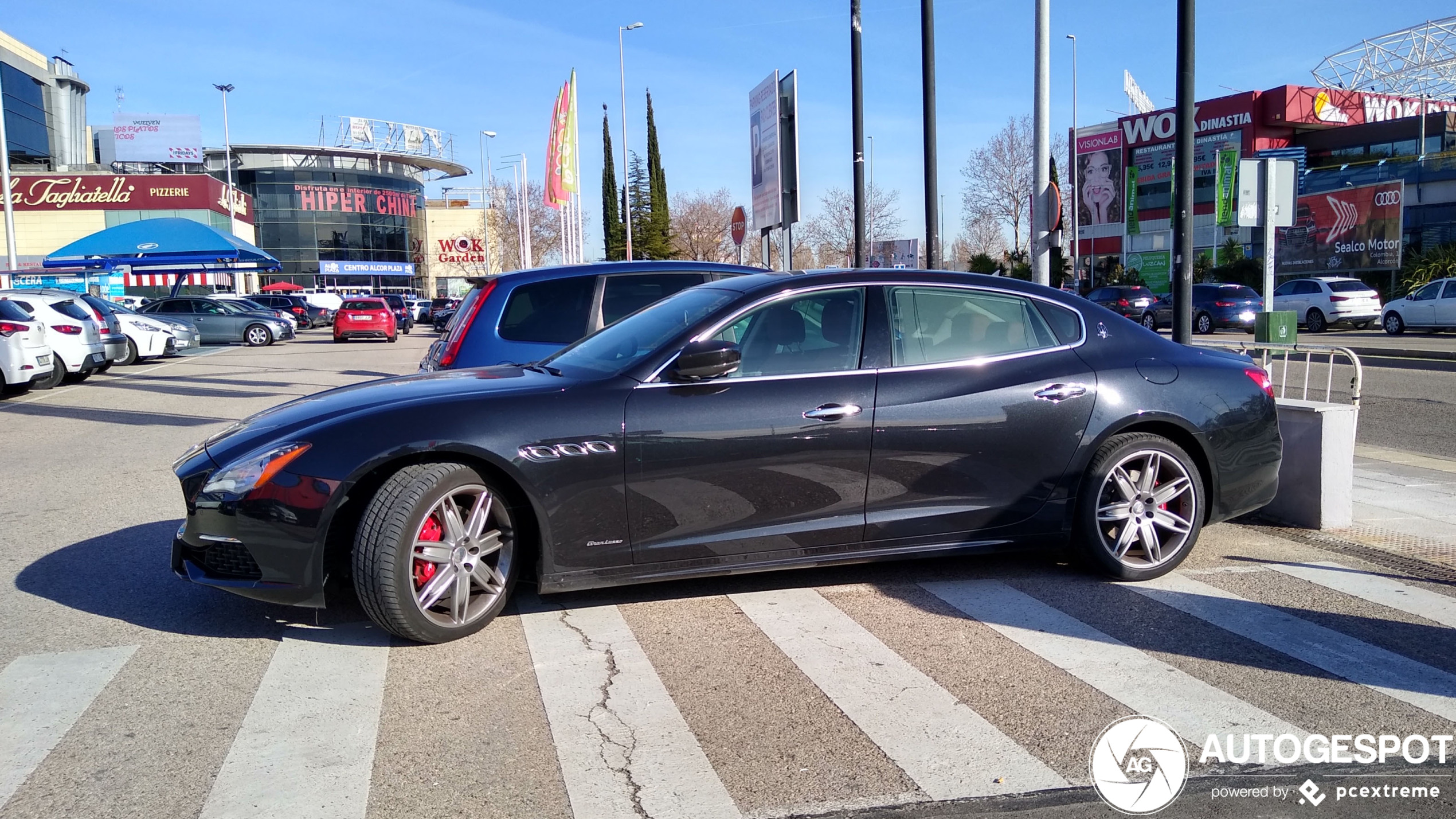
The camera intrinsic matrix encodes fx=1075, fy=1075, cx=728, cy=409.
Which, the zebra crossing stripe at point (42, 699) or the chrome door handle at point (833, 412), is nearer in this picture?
the zebra crossing stripe at point (42, 699)

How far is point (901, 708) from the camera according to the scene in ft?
12.6

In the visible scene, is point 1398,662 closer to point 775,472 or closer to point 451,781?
point 775,472

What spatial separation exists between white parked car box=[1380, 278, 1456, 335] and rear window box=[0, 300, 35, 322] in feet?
98.9

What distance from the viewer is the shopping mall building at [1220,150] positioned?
180 feet

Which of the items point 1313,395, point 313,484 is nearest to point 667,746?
point 313,484

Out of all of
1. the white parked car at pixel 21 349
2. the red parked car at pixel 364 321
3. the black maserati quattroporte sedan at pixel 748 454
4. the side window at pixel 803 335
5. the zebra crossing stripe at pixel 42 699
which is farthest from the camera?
the red parked car at pixel 364 321

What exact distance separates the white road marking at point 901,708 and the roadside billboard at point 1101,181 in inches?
2602

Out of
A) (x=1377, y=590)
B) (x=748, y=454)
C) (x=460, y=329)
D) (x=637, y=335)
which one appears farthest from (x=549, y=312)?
(x=1377, y=590)

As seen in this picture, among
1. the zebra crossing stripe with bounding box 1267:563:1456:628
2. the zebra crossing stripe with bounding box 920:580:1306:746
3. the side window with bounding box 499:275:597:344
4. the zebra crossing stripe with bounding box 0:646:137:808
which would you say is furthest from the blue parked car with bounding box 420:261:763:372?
the zebra crossing stripe with bounding box 1267:563:1456:628

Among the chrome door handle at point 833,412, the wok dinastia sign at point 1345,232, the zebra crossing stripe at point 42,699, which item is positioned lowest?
the zebra crossing stripe at point 42,699

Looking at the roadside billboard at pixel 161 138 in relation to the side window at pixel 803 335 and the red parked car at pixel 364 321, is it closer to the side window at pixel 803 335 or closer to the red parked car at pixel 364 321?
the red parked car at pixel 364 321

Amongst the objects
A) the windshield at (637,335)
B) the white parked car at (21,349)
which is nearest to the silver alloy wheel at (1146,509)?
the windshield at (637,335)

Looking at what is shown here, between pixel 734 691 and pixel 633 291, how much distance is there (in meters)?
4.57

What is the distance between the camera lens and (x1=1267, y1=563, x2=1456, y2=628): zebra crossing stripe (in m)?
4.91
